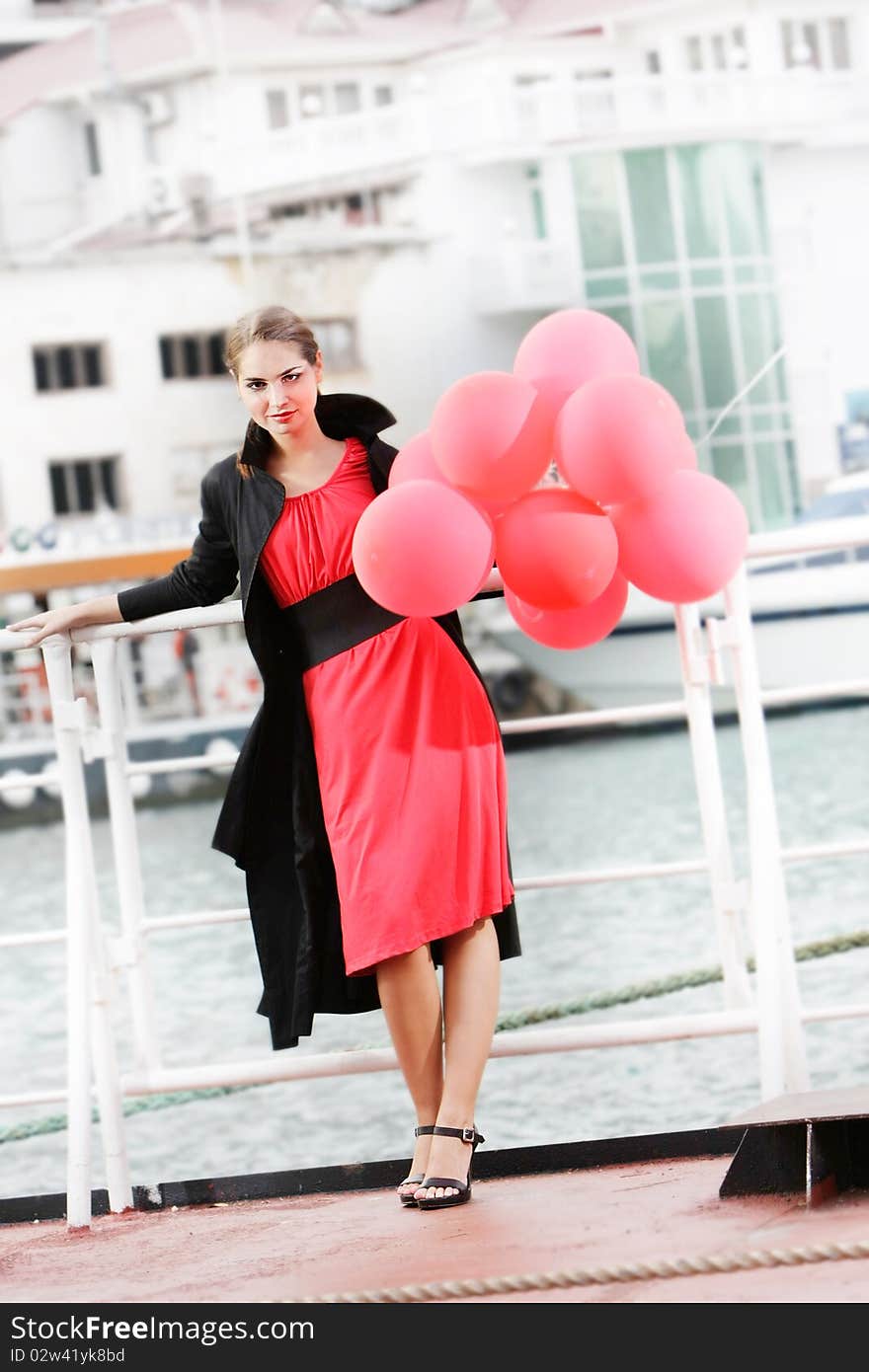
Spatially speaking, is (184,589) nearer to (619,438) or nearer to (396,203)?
(619,438)

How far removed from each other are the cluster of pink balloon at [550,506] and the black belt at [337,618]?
0.14 m

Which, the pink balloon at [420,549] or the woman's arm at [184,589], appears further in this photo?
the woman's arm at [184,589]

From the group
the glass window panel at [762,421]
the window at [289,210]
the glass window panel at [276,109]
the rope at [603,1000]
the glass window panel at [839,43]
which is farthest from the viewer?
the glass window panel at [839,43]

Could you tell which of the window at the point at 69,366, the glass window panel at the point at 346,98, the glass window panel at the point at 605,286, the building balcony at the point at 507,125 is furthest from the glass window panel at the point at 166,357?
the glass window panel at the point at 346,98

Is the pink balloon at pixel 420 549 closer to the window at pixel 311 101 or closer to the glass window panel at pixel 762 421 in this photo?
the glass window panel at pixel 762 421

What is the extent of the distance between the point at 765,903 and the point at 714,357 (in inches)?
889

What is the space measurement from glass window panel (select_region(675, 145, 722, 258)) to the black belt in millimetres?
22565

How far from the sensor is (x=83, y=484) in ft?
74.7

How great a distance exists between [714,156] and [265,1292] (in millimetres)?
23829

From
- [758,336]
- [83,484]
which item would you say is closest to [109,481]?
[83,484]

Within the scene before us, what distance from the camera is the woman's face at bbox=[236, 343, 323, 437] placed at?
1.94m

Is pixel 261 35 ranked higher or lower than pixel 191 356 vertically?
higher

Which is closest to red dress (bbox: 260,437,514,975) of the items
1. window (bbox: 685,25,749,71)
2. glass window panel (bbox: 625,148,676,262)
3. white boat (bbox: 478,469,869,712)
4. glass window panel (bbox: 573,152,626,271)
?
white boat (bbox: 478,469,869,712)

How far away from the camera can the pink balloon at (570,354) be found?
1.88m
